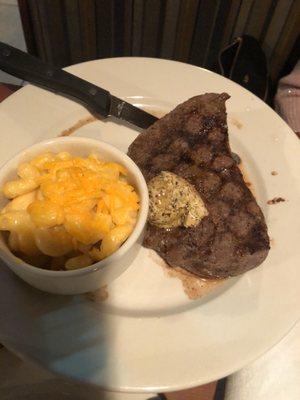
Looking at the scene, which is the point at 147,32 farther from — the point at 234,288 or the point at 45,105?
the point at 234,288

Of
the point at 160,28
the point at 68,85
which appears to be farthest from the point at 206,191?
the point at 160,28

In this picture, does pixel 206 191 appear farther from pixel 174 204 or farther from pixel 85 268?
pixel 85 268

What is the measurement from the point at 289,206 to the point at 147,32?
1.28 meters

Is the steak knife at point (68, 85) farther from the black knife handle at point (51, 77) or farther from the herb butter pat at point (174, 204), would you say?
the herb butter pat at point (174, 204)

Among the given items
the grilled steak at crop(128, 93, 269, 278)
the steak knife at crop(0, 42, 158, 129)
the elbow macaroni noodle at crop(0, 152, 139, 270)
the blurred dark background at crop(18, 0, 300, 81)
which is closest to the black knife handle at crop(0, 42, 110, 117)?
the steak knife at crop(0, 42, 158, 129)

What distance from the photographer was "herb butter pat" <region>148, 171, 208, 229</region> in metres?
1.07

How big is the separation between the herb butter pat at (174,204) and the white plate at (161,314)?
0.13 metres

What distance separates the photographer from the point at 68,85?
1.30 meters

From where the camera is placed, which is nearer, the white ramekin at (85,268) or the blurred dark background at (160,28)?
the white ramekin at (85,268)

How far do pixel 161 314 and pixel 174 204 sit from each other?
0.30 metres

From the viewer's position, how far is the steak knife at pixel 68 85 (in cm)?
127

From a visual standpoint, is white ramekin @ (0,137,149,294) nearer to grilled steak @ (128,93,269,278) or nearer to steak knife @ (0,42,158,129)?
grilled steak @ (128,93,269,278)

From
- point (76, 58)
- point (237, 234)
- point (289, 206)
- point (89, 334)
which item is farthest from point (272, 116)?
point (76, 58)

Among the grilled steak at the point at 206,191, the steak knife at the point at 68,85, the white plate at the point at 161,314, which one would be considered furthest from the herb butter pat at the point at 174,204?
the steak knife at the point at 68,85
